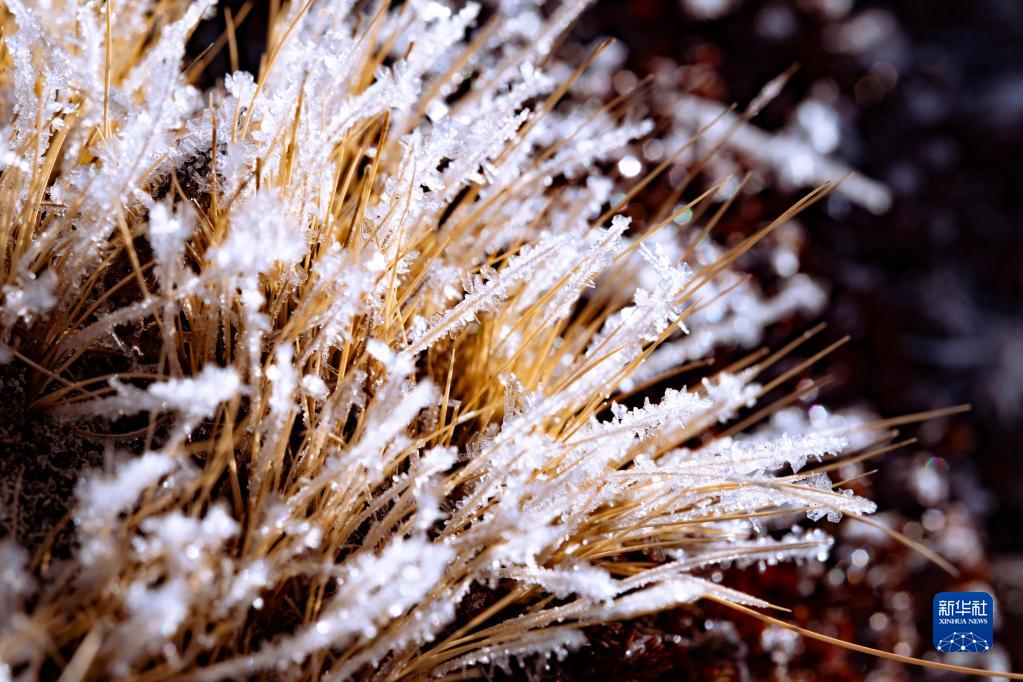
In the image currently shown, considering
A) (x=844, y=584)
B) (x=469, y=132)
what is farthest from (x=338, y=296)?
(x=844, y=584)

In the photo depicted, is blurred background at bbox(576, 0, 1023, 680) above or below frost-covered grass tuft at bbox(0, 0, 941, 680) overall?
below

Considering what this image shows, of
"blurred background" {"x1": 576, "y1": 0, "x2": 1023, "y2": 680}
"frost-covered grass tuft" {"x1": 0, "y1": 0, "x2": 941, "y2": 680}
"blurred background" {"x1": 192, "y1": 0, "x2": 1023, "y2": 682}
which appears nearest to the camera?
"frost-covered grass tuft" {"x1": 0, "y1": 0, "x2": 941, "y2": 680}

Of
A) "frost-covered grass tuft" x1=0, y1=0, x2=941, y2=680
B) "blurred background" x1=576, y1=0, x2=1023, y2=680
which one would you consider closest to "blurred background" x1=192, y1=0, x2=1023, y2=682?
"blurred background" x1=576, y1=0, x2=1023, y2=680

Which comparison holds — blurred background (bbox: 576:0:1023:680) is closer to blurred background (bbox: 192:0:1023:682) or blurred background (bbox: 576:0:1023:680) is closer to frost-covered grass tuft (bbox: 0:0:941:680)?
blurred background (bbox: 192:0:1023:682)

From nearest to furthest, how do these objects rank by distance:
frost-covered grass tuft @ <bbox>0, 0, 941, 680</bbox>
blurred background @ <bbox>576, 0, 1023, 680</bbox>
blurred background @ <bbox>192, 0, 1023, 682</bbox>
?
frost-covered grass tuft @ <bbox>0, 0, 941, 680</bbox> < blurred background @ <bbox>192, 0, 1023, 682</bbox> < blurred background @ <bbox>576, 0, 1023, 680</bbox>

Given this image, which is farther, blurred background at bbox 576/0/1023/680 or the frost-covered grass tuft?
blurred background at bbox 576/0/1023/680

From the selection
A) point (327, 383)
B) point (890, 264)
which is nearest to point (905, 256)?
point (890, 264)

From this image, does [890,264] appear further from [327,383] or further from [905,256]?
[327,383]
